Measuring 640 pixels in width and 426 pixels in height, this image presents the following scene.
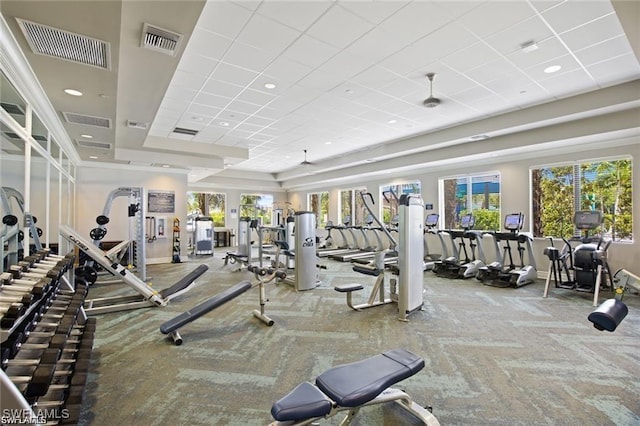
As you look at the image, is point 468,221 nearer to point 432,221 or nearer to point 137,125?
point 432,221

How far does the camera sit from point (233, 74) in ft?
14.0

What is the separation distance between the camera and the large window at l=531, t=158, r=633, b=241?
5781 mm

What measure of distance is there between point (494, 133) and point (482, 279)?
301 cm

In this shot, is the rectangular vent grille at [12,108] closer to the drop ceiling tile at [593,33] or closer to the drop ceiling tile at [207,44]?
the drop ceiling tile at [207,44]

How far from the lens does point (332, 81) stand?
455 cm

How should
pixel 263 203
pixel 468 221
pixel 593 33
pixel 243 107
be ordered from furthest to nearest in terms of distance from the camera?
pixel 263 203 → pixel 468 221 → pixel 243 107 → pixel 593 33

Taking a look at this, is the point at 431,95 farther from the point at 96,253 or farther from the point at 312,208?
the point at 312,208

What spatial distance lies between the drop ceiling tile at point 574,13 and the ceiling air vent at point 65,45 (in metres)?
4.22

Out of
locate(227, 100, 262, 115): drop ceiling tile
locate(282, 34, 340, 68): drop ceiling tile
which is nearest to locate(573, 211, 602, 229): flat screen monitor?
locate(282, 34, 340, 68): drop ceiling tile

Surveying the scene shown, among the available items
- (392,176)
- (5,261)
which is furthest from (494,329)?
(392,176)

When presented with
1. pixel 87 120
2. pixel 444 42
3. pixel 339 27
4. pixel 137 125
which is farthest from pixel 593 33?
pixel 87 120

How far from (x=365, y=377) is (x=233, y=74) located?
4.07m

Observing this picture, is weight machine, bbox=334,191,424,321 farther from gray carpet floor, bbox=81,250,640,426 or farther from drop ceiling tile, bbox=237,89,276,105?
drop ceiling tile, bbox=237,89,276,105

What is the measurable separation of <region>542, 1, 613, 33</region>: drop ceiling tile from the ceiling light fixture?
27cm
